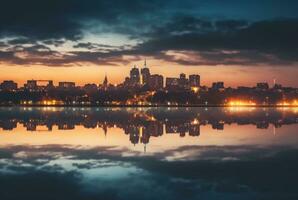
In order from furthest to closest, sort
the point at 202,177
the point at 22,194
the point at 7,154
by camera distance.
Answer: the point at 7,154
the point at 202,177
the point at 22,194

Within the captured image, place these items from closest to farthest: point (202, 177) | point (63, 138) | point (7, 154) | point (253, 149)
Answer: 1. point (202, 177)
2. point (7, 154)
3. point (253, 149)
4. point (63, 138)

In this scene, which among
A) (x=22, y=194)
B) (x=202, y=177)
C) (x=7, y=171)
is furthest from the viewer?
(x=7, y=171)

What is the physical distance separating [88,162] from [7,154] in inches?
198

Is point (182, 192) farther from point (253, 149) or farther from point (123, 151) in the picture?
point (253, 149)

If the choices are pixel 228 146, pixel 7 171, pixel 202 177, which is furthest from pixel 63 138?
pixel 202 177

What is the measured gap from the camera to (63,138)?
31906 mm

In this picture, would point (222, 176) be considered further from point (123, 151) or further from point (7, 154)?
point (7, 154)

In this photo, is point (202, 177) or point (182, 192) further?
point (202, 177)

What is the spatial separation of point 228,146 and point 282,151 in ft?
11.6

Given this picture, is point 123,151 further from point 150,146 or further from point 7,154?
point 7,154

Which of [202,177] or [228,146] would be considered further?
[228,146]


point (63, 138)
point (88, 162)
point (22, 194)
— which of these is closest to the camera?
point (22, 194)

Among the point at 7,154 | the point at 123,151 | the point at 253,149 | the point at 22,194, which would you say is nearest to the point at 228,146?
the point at 253,149

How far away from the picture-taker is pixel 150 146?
1034 inches
